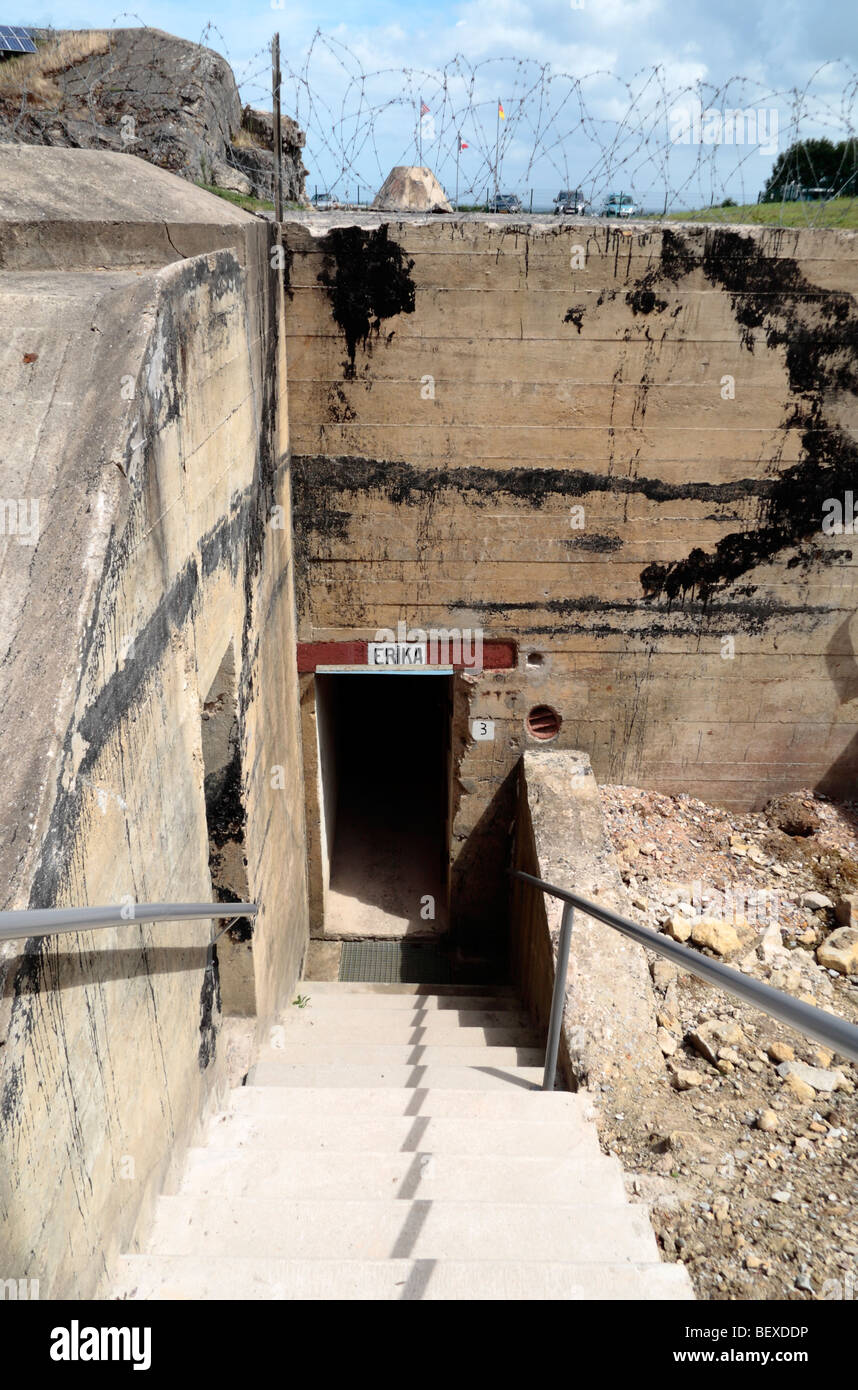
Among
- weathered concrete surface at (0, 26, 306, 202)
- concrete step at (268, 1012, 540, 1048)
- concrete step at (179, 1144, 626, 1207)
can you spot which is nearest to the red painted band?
concrete step at (268, 1012, 540, 1048)

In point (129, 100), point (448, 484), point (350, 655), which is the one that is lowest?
point (350, 655)

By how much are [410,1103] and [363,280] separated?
4.67 meters

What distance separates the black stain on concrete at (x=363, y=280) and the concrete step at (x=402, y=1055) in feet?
13.9

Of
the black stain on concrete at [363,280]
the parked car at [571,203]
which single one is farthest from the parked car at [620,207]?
the black stain on concrete at [363,280]

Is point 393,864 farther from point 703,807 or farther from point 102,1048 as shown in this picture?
point 102,1048

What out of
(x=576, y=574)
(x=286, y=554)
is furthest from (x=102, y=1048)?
(x=576, y=574)

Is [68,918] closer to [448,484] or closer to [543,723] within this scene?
[448,484]

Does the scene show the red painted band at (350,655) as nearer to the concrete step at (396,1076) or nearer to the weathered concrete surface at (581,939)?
the weathered concrete surface at (581,939)

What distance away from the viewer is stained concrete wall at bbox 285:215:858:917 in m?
5.30

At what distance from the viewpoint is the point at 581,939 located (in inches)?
179

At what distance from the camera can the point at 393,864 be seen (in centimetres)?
795

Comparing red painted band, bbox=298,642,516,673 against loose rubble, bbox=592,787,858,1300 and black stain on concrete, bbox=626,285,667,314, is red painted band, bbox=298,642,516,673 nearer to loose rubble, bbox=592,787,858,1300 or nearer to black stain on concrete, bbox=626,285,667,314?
loose rubble, bbox=592,787,858,1300
